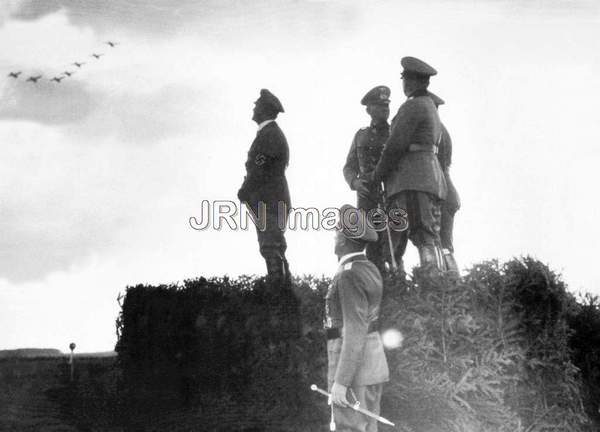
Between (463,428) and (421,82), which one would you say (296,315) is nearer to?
(463,428)

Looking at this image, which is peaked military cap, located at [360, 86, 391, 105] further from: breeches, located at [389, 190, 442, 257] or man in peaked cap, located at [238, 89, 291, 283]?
breeches, located at [389, 190, 442, 257]

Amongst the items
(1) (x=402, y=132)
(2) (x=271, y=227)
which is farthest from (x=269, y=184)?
(1) (x=402, y=132)

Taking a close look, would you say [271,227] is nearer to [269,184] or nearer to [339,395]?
[269,184]

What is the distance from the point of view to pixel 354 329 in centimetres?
466

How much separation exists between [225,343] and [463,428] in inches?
108

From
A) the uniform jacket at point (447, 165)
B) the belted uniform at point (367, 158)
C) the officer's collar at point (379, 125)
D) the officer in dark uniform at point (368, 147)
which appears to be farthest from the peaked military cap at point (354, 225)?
the officer's collar at point (379, 125)

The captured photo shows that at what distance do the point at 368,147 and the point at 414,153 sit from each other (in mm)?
1353

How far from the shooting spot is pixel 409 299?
6.02m

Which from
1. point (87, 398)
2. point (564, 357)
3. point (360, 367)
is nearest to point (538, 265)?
point (564, 357)

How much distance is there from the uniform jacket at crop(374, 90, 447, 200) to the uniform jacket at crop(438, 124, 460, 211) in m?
1.07

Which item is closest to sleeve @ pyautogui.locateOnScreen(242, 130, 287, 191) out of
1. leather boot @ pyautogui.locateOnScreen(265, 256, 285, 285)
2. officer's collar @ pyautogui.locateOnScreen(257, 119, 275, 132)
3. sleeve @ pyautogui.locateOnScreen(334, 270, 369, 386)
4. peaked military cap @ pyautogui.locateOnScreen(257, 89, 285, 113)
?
officer's collar @ pyautogui.locateOnScreen(257, 119, 275, 132)

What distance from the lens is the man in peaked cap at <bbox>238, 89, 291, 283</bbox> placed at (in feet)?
28.7

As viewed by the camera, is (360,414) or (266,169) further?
(266,169)

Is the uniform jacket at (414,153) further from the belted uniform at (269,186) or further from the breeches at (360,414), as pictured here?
the breeches at (360,414)
